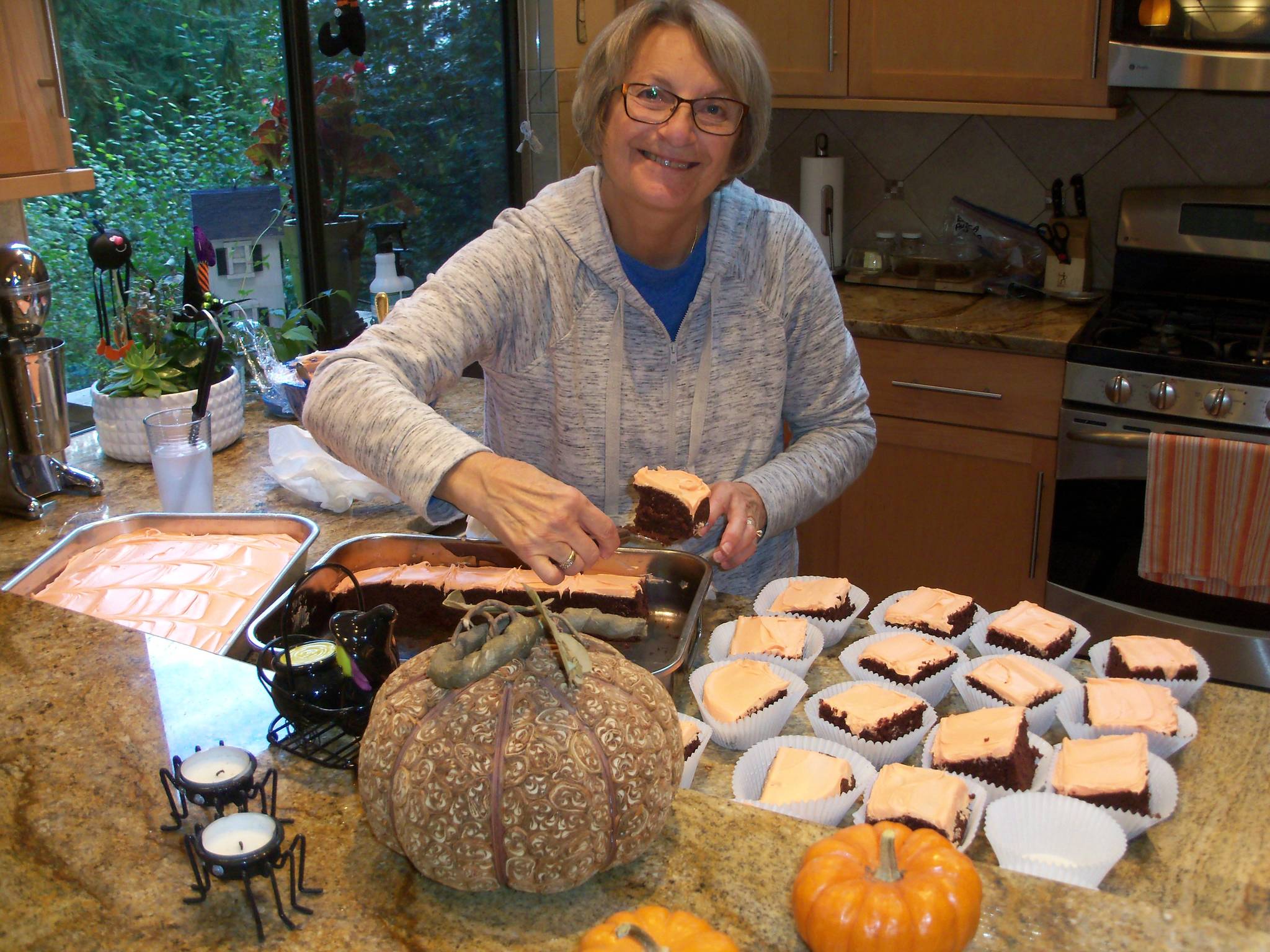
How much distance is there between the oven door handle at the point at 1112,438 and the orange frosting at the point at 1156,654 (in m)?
1.42

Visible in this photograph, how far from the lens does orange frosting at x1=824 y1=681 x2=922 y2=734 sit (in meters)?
1.19

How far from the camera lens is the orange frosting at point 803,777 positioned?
3.55ft

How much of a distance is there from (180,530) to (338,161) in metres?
1.61

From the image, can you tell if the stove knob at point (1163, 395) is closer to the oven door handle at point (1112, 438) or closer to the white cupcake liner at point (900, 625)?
the oven door handle at point (1112, 438)

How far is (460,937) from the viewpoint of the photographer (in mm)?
793

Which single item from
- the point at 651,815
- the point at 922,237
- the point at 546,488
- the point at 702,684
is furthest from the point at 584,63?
the point at 922,237

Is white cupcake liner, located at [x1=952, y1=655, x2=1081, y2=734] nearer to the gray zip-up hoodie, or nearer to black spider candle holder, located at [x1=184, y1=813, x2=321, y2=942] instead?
the gray zip-up hoodie

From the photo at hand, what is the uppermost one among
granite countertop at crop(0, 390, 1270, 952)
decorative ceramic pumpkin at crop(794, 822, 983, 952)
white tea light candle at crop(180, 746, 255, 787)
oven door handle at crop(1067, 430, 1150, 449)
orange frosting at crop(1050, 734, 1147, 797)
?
white tea light candle at crop(180, 746, 255, 787)

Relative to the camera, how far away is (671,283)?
1.76m

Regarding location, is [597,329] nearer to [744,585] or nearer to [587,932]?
[744,585]

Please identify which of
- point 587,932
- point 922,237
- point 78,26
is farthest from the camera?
point 922,237

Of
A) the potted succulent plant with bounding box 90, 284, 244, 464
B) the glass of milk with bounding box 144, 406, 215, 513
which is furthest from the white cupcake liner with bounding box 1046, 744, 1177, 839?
the potted succulent plant with bounding box 90, 284, 244, 464

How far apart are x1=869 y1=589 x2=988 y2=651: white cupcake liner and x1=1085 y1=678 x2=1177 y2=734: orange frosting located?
180mm

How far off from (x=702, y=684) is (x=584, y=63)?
0.98 meters
